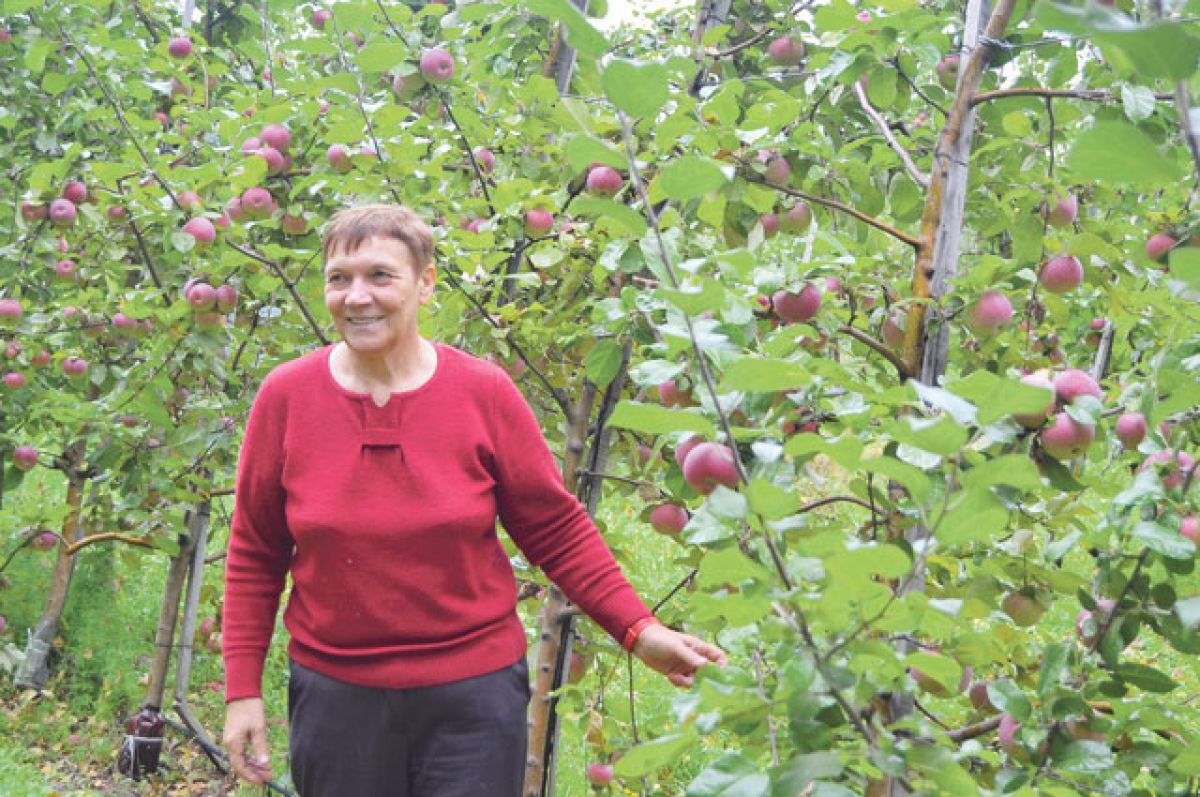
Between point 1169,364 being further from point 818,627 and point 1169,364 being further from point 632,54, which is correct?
point 632,54

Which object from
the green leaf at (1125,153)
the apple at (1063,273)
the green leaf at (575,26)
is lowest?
the apple at (1063,273)

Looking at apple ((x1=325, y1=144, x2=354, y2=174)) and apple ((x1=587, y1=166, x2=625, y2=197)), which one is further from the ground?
apple ((x1=325, y1=144, x2=354, y2=174))

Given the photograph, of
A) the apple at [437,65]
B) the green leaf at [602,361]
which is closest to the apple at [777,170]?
the green leaf at [602,361]

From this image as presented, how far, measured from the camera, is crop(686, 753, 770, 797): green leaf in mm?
935

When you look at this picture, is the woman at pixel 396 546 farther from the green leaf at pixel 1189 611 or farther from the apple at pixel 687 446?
the green leaf at pixel 1189 611

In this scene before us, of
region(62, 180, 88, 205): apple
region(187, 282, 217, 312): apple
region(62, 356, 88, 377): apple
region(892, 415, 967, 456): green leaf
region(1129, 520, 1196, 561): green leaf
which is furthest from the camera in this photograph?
region(62, 356, 88, 377): apple

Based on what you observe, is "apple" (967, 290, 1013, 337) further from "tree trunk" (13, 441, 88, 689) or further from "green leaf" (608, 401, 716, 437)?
"tree trunk" (13, 441, 88, 689)

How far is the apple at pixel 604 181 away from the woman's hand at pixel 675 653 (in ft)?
2.72

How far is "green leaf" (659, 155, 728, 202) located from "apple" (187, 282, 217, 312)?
221cm

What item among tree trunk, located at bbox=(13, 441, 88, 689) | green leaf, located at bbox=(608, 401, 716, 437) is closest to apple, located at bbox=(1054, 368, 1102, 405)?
green leaf, located at bbox=(608, 401, 716, 437)

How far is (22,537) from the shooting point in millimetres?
4344

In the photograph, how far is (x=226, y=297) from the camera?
2996 millimetres

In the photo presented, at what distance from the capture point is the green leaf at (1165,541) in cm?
111

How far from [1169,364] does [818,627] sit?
522 mm
